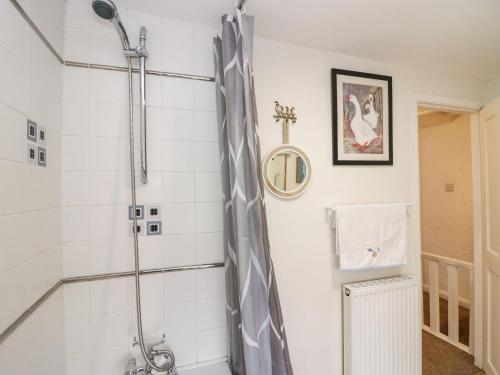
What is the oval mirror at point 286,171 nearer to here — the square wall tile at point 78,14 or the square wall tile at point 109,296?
the square wall tile at point 109,296

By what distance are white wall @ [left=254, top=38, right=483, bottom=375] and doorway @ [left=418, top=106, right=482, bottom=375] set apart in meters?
1.01

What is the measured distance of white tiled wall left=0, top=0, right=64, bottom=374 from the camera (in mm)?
660

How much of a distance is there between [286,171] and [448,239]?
8.70 ft

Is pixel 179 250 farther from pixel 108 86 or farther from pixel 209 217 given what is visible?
pixel 108 86

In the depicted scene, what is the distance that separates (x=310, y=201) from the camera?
4.50ft

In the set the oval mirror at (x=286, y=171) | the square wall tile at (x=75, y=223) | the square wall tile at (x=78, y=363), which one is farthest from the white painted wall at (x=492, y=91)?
the square wall tile at (x=78, y=363)

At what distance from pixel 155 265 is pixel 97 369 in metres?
0.49

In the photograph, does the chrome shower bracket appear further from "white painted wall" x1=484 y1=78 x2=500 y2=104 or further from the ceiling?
"white painted wall" x1=484 y1=78 x2=500 y2=104

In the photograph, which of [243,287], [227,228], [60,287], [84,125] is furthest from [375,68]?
[60,287]

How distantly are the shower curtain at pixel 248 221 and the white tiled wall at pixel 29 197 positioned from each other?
67 centimetres

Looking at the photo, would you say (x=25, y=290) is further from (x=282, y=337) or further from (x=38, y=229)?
(x=282, y=337)

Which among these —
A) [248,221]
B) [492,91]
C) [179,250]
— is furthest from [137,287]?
[492,91]

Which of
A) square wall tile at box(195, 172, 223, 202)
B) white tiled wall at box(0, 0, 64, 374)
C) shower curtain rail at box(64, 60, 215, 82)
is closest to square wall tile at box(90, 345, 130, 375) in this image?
white tiled wall at box(0, 0, 64, 374)

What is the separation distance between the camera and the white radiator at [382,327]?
1.34m
